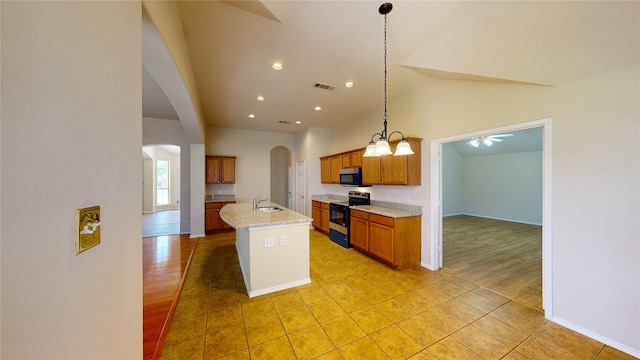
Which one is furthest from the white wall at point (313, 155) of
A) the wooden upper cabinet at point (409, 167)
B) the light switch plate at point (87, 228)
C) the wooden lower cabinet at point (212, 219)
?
the light switch plate at point (87, 228)

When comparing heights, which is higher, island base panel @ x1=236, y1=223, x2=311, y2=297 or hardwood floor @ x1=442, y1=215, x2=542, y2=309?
island base panel @ x1=236, y1=223, x2=311, y2=297

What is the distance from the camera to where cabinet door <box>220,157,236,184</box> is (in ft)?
20.6

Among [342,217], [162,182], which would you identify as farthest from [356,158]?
[162,182]

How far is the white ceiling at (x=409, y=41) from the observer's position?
1.82 metres

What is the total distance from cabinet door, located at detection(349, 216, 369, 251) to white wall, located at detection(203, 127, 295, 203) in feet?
11.6

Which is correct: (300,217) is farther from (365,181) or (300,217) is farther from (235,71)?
(235,71)

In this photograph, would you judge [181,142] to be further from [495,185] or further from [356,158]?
[495,185]

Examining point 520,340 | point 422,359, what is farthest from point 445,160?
point 422,359

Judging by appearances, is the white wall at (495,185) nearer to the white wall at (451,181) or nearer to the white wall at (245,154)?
the white wall at (451,181)

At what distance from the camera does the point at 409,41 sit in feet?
8.23

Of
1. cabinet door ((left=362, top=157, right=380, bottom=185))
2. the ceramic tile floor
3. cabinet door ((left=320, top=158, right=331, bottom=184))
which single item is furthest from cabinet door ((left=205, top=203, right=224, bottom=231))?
cabinet door ((left=362, top=157, right=380, bottom=185))

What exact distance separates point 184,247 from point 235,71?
3.85 metres

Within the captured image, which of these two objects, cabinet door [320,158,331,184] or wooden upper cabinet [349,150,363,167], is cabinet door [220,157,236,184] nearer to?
cabinet door [320,158,331,184]

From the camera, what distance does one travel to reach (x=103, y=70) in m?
0.80
